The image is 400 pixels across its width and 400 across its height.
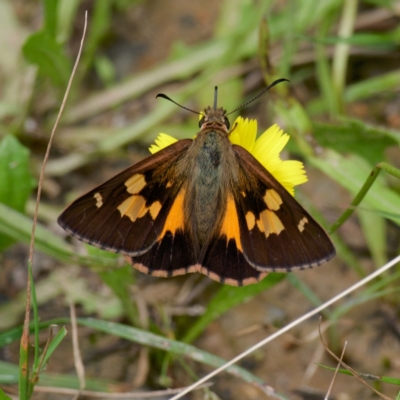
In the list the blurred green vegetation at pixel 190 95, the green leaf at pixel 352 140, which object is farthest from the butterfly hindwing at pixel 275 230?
the green leaf at pixel 352 140

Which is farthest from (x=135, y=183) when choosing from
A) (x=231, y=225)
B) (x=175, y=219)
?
(x=231, y=225)

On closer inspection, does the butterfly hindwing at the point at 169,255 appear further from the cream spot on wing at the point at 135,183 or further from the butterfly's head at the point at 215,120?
the butterfly's head at the point at 215,120

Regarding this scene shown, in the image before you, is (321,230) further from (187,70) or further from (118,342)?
(187,70)

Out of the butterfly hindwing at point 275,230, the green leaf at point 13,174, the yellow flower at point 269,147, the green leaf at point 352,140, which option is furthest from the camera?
the green leaf at point 352,140

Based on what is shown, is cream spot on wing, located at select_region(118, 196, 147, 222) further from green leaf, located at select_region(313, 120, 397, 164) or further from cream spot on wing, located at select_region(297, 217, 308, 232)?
green leaf, located at select_region(313, 120, 397, 164)

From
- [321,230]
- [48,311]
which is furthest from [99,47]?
[321,230]

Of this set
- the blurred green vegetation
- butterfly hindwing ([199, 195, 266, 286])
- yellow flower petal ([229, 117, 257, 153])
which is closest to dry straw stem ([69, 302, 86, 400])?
the blurred green vegetation

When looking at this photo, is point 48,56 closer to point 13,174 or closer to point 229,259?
point 13,174
